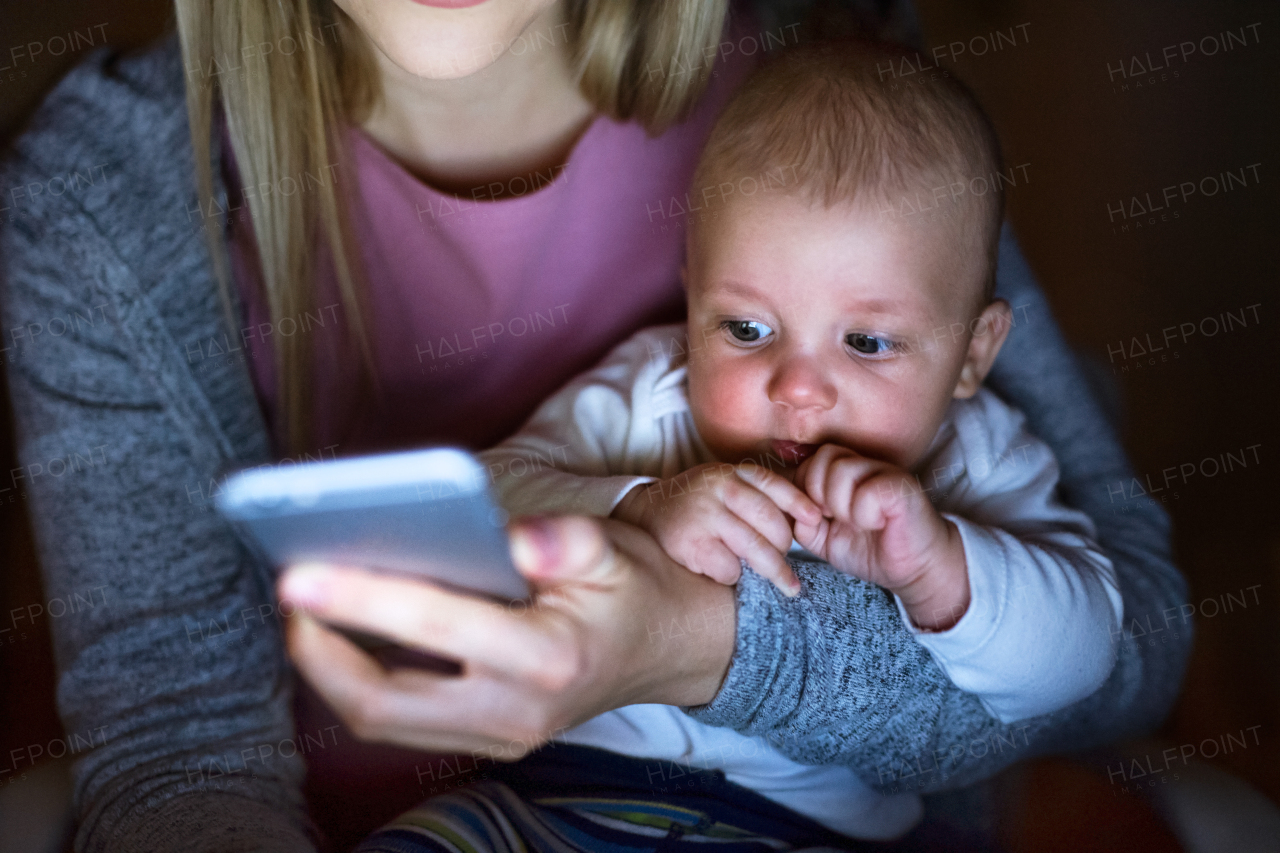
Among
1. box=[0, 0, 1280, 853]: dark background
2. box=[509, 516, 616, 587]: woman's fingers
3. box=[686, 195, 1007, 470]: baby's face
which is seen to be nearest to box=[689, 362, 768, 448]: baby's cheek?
box=[686, 195, 1007, 470]: baby's face

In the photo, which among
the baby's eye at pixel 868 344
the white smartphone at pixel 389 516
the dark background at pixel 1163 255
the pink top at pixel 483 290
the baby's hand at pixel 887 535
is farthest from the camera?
the dark background at pixel 1163 255

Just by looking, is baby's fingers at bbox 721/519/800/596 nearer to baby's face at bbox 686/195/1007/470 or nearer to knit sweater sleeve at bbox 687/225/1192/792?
knit sweater sleeve at bbox 687/225/1192/792

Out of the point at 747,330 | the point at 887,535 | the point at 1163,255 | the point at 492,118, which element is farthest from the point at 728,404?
the point at 1163,255

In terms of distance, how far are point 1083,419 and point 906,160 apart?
0.41 m

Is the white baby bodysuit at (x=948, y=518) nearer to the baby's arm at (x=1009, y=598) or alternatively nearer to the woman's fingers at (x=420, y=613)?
the baby's arm at (x=1009, y=598)

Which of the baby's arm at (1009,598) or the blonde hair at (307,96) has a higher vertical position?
the blonde hair at (307,96)

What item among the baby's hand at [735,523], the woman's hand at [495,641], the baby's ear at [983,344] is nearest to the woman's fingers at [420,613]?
the woman's hand at [495,641]

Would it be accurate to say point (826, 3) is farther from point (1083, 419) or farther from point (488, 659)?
Result: point (488, 659)

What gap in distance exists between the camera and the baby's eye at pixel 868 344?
31.7 inches

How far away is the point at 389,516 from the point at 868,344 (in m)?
0.44

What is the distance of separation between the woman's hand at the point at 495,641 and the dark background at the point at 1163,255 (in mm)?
642

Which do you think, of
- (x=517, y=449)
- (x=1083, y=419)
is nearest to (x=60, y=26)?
(x=517, y=449)

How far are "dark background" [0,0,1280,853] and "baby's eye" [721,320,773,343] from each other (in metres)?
0.47

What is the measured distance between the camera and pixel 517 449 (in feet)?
2.98
